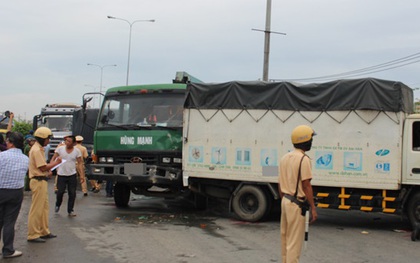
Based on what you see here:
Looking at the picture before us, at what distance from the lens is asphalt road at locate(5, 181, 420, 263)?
6.31 m

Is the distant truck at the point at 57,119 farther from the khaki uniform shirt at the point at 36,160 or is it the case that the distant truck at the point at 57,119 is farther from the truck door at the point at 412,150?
the truck door at the point at 412,150

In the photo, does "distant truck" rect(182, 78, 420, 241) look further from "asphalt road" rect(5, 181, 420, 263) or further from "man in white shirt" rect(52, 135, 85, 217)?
"man in white shirt" rect(52, 135, 85, 217)

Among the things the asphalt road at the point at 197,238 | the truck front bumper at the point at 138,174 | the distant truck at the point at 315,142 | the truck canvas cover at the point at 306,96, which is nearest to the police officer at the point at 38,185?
the asphalt road at the point at 197,238

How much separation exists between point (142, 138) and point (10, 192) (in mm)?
4090

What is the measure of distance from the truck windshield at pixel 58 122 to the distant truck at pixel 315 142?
40.6 feet

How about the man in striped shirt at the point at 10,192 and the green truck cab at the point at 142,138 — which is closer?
the man in striped shirt at the point at 10,192

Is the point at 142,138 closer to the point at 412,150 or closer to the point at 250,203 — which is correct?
the point at 250,203

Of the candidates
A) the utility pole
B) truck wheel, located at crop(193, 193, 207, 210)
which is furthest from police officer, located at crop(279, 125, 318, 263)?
the utility pole

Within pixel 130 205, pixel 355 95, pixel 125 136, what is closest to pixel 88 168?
pixel 125 136

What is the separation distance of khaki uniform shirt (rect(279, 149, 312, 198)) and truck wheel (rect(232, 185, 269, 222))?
13.9 feet

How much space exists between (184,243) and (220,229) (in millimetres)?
1461

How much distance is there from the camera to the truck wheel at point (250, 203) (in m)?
9.05

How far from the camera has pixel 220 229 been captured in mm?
8438

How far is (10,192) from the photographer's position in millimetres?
5969
